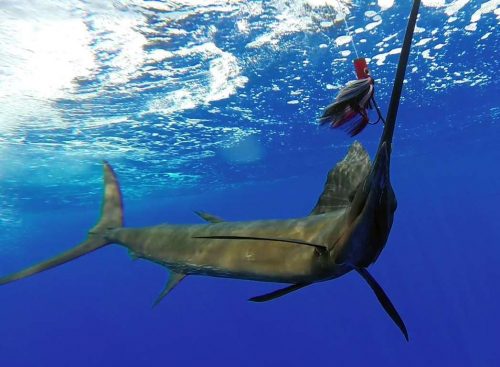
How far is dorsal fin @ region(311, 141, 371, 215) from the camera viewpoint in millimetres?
2986

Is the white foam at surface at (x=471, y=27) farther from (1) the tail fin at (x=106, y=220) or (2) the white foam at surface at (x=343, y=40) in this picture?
(1) the tail fin at (x=106, y=220)

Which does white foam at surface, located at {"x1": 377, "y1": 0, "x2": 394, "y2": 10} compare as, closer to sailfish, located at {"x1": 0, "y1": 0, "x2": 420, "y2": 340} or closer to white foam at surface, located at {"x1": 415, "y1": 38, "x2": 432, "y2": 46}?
white foam at surface, located at {"x1": 415, "y1": 38, "x2": 432, "y2": 46}

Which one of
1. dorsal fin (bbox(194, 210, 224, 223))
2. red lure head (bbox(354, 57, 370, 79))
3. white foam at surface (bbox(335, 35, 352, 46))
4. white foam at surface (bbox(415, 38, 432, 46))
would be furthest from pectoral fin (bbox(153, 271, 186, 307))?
white foam at surface (bbox(415, 38, 432, 46))

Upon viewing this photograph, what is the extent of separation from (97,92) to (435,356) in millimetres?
57150

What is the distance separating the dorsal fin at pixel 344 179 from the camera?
2.99 metres

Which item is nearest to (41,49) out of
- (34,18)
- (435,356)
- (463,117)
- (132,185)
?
(34,18)

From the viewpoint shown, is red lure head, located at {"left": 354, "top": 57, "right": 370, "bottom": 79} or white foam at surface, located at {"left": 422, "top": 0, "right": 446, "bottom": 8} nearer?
red lure head, located at {"left": 354, "top": 57, "right": 370, "bottom": 79}

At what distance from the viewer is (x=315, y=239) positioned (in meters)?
2.34

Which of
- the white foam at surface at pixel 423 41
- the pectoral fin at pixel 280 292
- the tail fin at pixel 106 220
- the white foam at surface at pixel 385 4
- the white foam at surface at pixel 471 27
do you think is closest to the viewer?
the pectoral fin at pixel 280 292

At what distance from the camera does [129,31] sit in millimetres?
10062

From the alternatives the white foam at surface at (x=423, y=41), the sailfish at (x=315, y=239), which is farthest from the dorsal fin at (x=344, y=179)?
the white foam at surface at (x=423, y=41)

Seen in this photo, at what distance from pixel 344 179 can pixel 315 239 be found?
88 centimetres

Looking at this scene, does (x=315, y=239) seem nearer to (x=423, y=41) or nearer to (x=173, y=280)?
(x=173, y=280)

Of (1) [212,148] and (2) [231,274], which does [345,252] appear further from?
(1) [212,148]
